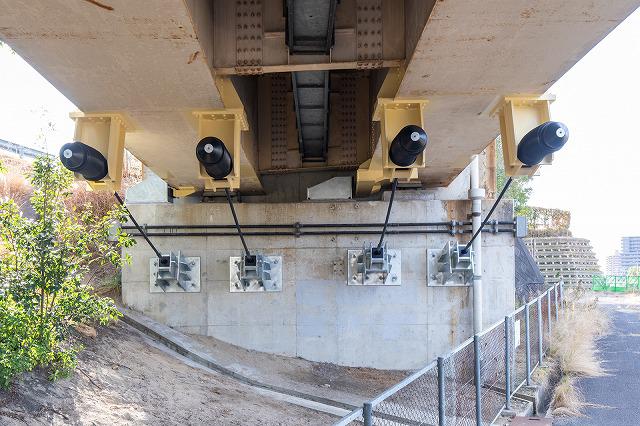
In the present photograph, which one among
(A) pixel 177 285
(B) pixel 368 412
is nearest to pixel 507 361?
(B) pixel 368 412

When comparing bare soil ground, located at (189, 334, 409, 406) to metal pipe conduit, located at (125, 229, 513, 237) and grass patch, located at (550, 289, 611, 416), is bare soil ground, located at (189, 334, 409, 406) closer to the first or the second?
metal pipe conduit, located at (125, 229, 513, 237)

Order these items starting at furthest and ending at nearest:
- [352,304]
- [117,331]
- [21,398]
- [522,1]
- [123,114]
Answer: [352,304]
[117,331]
[123,114]
[21,398]
[522,1]

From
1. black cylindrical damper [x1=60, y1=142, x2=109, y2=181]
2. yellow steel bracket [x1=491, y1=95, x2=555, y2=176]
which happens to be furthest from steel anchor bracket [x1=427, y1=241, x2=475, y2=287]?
black cylindrical damper [x1=60, y1=142, x2=109, y2=181]

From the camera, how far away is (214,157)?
597 centimetres

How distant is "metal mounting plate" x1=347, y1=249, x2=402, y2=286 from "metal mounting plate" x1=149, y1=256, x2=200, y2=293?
325 centimetres

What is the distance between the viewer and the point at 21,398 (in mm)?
5570

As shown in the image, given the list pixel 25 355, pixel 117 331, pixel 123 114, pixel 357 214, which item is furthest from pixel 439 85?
pixel 117 331

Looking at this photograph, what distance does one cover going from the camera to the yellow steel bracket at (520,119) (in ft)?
19.4

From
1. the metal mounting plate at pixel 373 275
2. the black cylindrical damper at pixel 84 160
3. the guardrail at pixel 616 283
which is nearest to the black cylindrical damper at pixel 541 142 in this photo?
the black cylindrical damper at pixel 84 160

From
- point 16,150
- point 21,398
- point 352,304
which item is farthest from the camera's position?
point 16,150

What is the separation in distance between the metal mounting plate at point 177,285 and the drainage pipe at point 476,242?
5874 millimetres

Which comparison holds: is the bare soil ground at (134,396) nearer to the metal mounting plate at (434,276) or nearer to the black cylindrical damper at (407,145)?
the black cylindrical damper at (407,145)

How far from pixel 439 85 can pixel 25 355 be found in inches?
206

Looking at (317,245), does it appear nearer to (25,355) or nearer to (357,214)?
(357,214)
